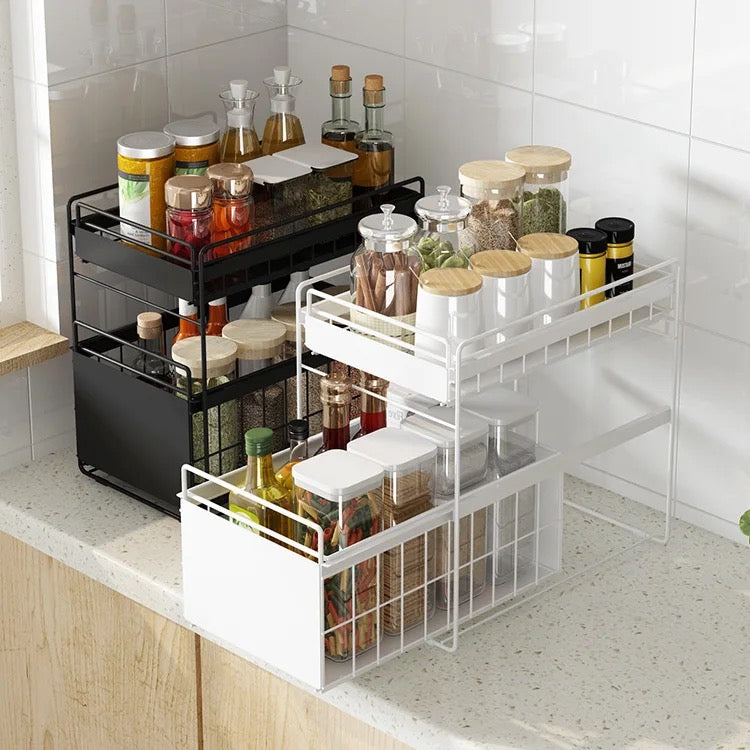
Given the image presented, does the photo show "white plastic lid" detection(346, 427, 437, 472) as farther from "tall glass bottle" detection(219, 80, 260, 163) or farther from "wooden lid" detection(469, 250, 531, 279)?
"tall glass bottle" detection(219, 80, 260, 163)

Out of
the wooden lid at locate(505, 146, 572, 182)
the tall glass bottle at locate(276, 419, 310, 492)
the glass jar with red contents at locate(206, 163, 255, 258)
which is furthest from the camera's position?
Answer: the glass jar with red contents at locate(206, 163, 255, 258)

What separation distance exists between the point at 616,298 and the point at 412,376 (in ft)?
0.91

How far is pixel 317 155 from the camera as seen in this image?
1.91m

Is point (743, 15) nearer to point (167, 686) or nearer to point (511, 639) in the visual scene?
point (511, 639)

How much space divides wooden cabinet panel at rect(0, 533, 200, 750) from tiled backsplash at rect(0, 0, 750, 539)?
0.94 ft

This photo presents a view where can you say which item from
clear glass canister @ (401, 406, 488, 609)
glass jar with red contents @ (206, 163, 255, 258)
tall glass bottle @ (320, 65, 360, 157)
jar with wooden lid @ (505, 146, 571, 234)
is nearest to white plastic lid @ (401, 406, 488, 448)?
clear glass canister @ (401, 406, 488, 609)

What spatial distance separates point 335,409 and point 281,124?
51 centimetres

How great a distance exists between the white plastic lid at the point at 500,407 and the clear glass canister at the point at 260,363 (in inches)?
11.1

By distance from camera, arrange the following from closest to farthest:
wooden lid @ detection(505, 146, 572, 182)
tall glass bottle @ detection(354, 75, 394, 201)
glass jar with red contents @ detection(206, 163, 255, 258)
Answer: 1. wooden lid @ detection(505, 146, 572, 182)
2. glass jar with red contents @ detection(206, 163, 255, 258)
3. tall glass bottle @ detection(354, 75, 394, 201)

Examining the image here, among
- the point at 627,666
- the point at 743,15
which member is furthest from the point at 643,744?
the point at 743,15

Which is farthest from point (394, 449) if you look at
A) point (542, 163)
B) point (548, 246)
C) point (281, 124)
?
point (281, 124)

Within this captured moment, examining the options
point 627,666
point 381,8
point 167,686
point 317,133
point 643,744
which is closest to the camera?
point 643,744

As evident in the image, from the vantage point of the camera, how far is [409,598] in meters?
1.59

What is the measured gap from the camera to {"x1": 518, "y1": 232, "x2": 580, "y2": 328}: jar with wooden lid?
1.61 metres
